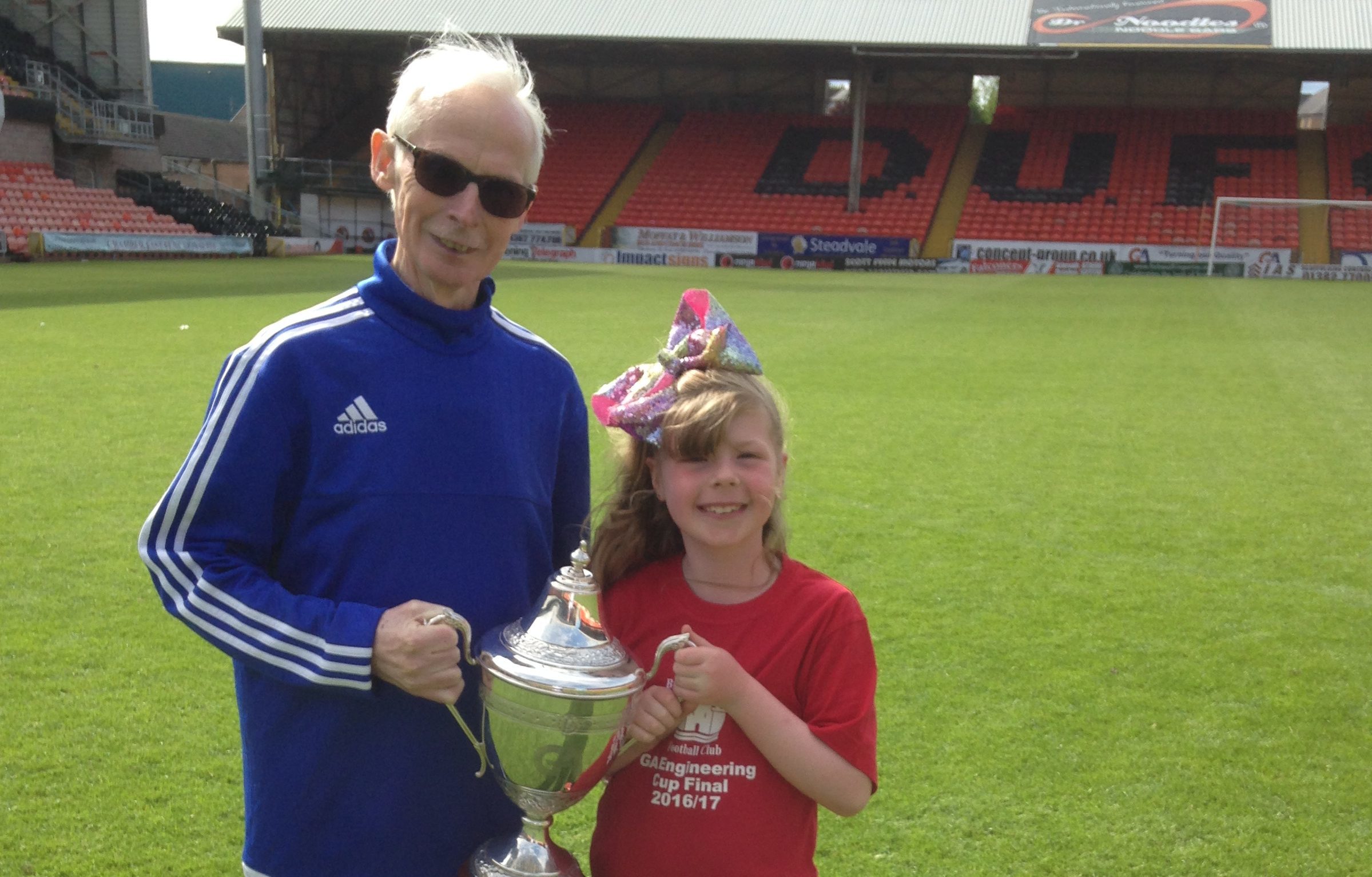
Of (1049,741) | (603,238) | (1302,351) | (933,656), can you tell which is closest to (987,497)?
(933,656)

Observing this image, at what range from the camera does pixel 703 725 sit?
167 centimetres

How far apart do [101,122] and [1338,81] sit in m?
35.8

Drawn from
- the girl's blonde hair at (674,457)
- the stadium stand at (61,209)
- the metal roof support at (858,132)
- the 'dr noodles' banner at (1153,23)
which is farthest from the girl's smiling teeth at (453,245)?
the metal roof support at (858,132)

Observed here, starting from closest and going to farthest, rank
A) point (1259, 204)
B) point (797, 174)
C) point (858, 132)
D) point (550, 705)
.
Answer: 1. point (550, 705)
2. point (1259, 204)
3. point (858, 132)
4. point (797, 174)

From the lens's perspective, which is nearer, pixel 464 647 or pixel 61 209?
pixel 464 647

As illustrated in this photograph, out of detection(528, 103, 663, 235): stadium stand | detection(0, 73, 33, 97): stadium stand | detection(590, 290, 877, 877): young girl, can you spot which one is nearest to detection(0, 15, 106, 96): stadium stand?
detection(0, 73, 33, 97): stadium stand

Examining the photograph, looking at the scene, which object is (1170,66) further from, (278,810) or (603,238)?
(278,810)

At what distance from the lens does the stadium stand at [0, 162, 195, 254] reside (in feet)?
79.9

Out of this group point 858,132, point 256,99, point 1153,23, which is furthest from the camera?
point 858,132

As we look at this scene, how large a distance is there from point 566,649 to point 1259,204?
3488cm

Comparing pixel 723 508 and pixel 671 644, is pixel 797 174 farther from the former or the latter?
pixel 671 644

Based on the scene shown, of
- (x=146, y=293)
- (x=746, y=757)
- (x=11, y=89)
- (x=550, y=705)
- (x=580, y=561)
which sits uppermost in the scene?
(x=11, y=89)

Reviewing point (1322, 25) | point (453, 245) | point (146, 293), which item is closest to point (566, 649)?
point (453, 245)

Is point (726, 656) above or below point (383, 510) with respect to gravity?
below
